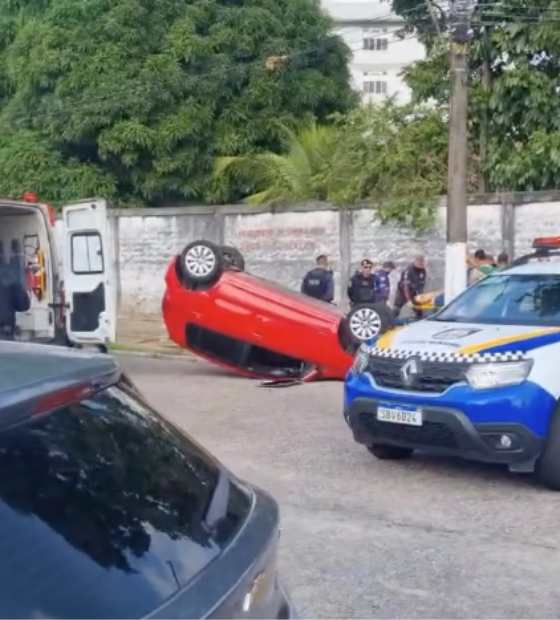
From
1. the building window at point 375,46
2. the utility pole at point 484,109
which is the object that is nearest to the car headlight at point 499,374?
the utility pole at point 484,109

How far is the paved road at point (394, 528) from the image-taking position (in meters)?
5.71

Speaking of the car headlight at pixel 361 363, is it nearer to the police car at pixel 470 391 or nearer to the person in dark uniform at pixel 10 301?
the police car at pixel 470 391

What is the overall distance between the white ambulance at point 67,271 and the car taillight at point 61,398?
10339 millimetres

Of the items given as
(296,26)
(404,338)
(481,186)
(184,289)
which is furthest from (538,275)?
(296,26)

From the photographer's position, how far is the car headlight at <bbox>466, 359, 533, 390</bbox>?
7711 mm

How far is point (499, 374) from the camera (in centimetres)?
773

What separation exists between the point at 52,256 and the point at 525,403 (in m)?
7.20

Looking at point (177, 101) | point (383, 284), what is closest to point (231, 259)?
point (383, 284)

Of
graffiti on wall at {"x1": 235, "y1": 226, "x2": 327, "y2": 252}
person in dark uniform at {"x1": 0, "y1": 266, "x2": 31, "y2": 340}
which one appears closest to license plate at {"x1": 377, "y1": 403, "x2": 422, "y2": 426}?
person in dark uniform at {"x1": 0, "y1": 266, "x2": 31, "y2": 340}

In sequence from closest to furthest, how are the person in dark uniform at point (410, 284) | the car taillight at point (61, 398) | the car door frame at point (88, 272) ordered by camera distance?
1. the car taillight at point (61, 398)
2. the car door frame at point (88, 272)
3. the person in dark uniform at point (410, 284)

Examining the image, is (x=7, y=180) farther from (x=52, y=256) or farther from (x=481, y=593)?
(x=481, y=593)

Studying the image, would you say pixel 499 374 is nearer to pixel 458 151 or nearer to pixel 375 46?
pixel 458 151

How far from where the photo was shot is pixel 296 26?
2636 centimetres

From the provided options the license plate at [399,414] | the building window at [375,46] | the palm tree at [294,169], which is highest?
the building window at [375,46]
